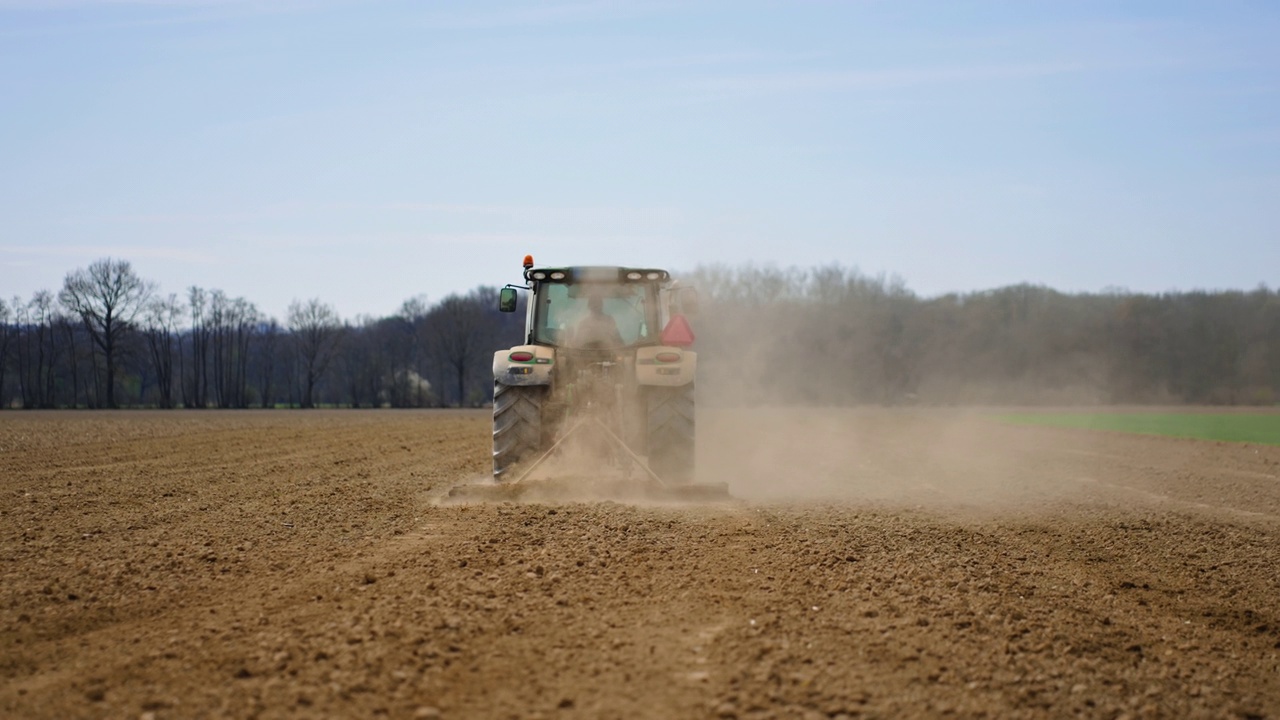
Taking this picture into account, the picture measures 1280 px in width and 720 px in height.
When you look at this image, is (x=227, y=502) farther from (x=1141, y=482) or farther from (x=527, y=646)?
(x=1141, y=482)

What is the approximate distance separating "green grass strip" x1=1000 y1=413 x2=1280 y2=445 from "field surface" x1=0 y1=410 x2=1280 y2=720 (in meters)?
19.2

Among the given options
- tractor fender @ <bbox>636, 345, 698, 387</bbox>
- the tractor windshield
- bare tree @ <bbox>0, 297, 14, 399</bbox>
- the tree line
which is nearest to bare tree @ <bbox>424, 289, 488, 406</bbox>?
the tree line

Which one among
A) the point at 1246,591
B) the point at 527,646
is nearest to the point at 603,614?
the point at 527,646

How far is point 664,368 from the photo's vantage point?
1055 centimetres

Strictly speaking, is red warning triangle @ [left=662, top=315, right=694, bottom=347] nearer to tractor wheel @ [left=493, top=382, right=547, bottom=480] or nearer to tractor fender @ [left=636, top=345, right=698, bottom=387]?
tractor fender @ [left=636, top=345, right=698, bottom=387]

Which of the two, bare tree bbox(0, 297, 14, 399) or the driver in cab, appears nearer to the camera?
the driver in cab

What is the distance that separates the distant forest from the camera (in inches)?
2247

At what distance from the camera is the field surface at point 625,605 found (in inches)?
163

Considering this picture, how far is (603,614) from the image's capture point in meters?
5.36

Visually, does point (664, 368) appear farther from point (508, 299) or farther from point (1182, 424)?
point (1182, 424)

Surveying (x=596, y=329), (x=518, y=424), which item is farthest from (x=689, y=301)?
(x=518, y=424)

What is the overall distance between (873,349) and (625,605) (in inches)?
2198

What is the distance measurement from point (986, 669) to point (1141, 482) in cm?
1185

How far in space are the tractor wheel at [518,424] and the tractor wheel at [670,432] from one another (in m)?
1.17
